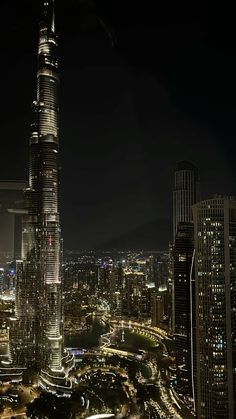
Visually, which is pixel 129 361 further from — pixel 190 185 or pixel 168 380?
pixel 190 185

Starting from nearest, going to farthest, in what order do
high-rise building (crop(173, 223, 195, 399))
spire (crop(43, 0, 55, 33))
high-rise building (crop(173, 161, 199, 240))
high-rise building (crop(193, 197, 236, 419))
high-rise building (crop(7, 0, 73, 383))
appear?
spire (crop(43, 0, 55, 33)), high-rise building (crop(193, 197, 236, 419)), high-rise building (crop(173, 161, 199, 240)), high-rise building (crop(173, 223, 195, 399)), high-rise building (crop(7, 0, 73, 383))

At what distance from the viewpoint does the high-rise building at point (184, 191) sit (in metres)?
4.40

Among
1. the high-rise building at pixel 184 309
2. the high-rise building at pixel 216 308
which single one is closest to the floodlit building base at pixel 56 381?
the high-rise building at pixel 184 309

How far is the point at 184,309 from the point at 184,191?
Result: 1339 mm

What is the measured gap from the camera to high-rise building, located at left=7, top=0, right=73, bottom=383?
19.3 feet

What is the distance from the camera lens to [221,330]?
3.57 meters

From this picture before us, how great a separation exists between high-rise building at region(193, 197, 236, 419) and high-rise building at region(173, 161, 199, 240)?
0.66 m

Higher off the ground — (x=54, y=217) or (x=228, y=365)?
(x=54, y=217)

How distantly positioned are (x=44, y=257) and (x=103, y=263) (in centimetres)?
285

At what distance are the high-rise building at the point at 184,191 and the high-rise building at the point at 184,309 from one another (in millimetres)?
153

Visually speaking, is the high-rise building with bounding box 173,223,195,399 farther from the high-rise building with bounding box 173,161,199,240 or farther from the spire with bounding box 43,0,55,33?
the spire with bounding box 43,0,55,33

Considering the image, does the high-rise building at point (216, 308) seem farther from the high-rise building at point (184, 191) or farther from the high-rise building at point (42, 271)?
the high-rise building at point (42, 271)

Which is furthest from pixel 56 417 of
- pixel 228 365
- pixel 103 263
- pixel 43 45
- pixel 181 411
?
pixel 103 263

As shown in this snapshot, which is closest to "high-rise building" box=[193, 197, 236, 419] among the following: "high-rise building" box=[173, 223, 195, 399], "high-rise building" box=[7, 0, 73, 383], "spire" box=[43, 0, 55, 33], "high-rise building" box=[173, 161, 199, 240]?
"high-rise building" box=[173, 161, 199, 240]
